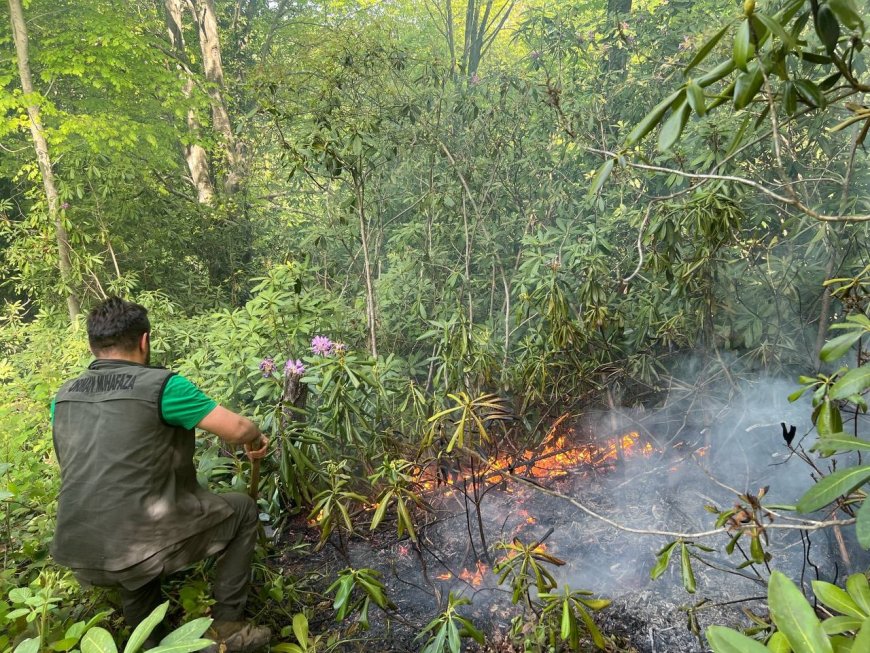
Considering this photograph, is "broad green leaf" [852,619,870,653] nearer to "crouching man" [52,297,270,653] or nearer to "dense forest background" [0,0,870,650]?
"dense forest background" [0,0,870,650]

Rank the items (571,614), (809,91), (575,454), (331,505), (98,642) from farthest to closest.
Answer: (575,454) < (331,505) < (571,614) < (809,91) < (98,642)

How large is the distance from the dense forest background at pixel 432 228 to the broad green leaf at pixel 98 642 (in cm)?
131

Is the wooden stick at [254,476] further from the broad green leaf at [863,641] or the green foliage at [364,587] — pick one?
the broad green leaf at [863,641]

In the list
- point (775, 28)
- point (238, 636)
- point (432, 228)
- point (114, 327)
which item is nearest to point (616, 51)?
point (432, 228)

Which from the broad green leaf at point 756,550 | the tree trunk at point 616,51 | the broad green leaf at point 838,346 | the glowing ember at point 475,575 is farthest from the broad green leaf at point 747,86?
the tree trunk at point 616,51

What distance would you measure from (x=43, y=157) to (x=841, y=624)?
7.02 meters

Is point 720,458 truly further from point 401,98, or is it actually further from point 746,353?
point 401,98

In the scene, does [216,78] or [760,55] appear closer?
[760,55]

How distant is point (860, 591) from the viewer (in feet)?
3.26

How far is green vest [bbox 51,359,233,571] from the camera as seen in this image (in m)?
1.89

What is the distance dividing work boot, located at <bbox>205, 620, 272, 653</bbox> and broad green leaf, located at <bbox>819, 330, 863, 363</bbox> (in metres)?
2.31

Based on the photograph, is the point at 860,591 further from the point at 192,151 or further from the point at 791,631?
the point at 192,151

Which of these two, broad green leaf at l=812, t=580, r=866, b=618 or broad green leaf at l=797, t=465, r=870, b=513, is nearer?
broad green leaf at l=812, t=580, r=866, b=618

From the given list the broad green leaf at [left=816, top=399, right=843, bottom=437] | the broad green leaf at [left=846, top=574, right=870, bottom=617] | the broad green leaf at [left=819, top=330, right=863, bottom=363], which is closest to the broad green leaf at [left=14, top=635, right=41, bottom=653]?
the broad green leaf at [left=846, top=574, right=870, bottom=617]
